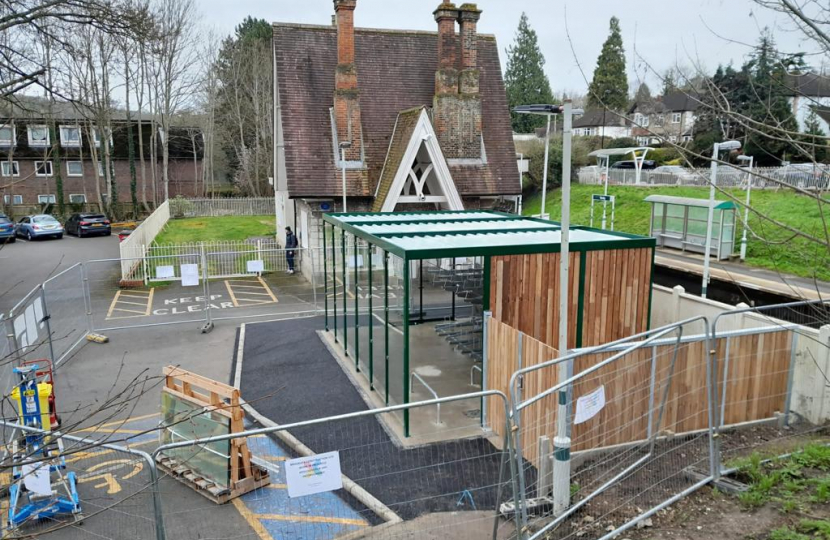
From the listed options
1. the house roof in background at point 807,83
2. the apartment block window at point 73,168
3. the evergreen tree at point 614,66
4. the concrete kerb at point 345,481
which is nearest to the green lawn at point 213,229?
the apartment block window at point 73,168

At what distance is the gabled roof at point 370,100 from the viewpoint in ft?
75.3

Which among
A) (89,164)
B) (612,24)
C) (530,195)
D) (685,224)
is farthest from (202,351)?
(612,24)

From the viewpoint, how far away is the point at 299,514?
738 centimetres

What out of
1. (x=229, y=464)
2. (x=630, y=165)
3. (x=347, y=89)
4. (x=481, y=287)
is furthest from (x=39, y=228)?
(x=630, y=165)

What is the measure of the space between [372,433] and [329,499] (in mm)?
1862

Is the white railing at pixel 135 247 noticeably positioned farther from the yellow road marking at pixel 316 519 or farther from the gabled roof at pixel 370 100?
the yellow road marking at pixel 316 519

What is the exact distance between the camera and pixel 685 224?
82.7 feet

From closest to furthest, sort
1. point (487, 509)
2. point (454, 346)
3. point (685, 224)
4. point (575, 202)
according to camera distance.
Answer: point (487, 509)
point (454, 346)
point (685, 224)
point (575, 202)

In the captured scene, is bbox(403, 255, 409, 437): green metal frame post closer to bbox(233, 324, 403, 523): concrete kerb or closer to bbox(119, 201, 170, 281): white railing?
bbox(233, 324, 403, 523): concrete kerb

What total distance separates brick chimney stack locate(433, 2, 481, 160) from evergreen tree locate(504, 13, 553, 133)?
4806 cm

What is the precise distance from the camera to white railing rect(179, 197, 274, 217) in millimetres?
42250

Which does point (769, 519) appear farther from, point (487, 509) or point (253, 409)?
point (253, 409)

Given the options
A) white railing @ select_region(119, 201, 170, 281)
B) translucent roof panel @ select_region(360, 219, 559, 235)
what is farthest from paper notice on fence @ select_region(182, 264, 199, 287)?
translucent roof panel @ select_region(360, 219, 559, 235)

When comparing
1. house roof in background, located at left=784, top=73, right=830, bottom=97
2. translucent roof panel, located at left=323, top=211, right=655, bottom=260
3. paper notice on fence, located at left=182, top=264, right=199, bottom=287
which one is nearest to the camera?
house roof in background, located at left=784, top=73, right=830, bottom=97
